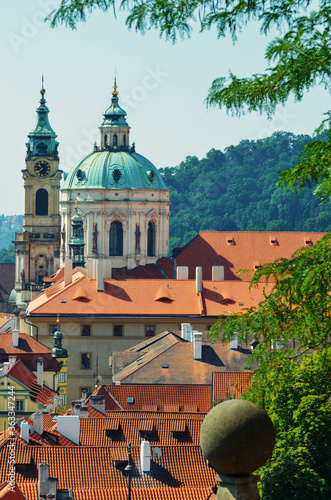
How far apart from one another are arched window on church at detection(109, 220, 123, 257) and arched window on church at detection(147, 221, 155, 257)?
238 centimetres

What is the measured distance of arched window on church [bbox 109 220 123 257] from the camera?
106m

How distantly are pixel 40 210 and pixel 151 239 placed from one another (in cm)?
2137

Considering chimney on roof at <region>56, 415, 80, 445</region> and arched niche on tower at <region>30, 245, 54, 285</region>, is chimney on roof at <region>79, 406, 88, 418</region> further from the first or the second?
arched niche on tower at <region>30, 245, 54, 285</region>

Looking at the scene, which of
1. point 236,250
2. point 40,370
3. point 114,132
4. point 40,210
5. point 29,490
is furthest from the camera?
point 40,210

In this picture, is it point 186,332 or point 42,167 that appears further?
point 42,167

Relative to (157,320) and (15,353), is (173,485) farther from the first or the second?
(157,320)

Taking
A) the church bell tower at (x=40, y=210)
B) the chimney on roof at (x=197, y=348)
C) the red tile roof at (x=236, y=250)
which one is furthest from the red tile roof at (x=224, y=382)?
the church bell tower at (x=40, y=210)

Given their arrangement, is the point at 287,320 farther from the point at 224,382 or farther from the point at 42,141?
the point at 42,141

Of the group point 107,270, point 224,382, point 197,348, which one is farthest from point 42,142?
point 224,382

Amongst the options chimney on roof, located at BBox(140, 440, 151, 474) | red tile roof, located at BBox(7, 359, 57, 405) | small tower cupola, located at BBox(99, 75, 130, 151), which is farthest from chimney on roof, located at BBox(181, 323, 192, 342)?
small tower cupola, located at BBox(99, 75, 130, 151)

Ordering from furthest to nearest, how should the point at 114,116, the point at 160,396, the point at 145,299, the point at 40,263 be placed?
1. the point at 40,263
2. the point at 114,116
3. the point at 145,299
4. the point at 160,396

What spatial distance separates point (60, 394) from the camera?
2901 inches

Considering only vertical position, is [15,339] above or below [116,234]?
below

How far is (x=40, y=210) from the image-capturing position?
4948 inches
